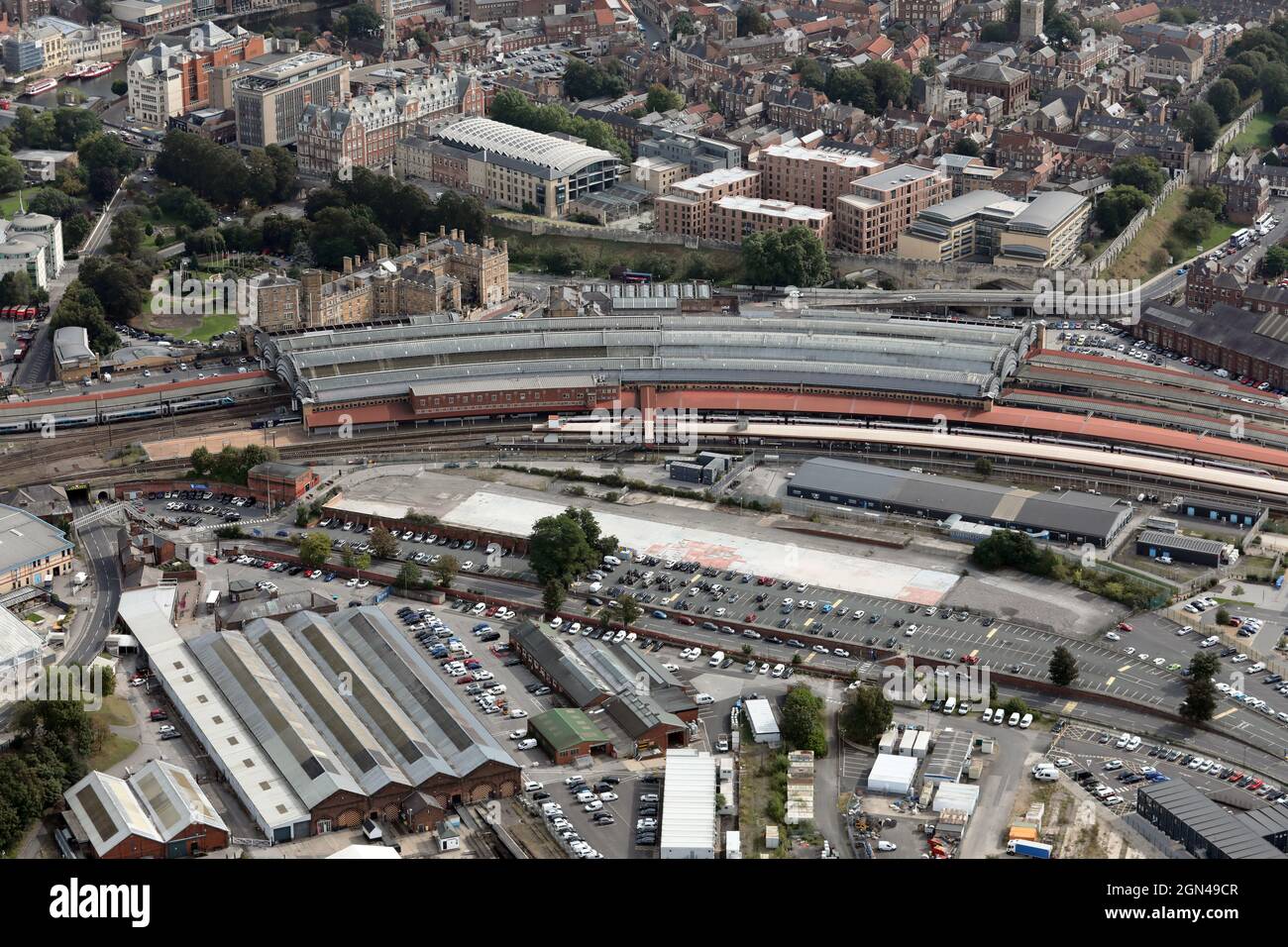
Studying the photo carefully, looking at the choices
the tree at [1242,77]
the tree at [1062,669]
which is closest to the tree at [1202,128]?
the tree at [1242,77]

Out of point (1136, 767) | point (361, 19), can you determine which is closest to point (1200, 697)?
point (1136, 767)

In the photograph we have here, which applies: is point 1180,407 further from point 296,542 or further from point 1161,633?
point 296,542

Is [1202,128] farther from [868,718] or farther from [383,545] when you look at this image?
[868,718]

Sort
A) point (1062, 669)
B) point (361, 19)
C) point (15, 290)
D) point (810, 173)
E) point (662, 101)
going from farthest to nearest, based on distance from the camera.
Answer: point (361, 19), point (662, 101), point (810, 173), point (15, 290), point (1062, 669)

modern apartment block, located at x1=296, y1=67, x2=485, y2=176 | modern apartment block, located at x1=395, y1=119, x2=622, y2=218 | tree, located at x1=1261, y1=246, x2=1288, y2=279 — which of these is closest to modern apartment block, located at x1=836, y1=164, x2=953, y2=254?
modern apartment block, located at x1=395, y1=119, x2=622, y2=218

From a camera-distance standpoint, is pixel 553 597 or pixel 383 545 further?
pixel 383 545

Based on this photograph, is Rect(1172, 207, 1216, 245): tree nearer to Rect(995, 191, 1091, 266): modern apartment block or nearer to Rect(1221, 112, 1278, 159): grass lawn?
Rect(995, 191, 1091, 266): modern apartment block

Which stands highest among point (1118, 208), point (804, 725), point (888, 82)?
point (888, 82)
